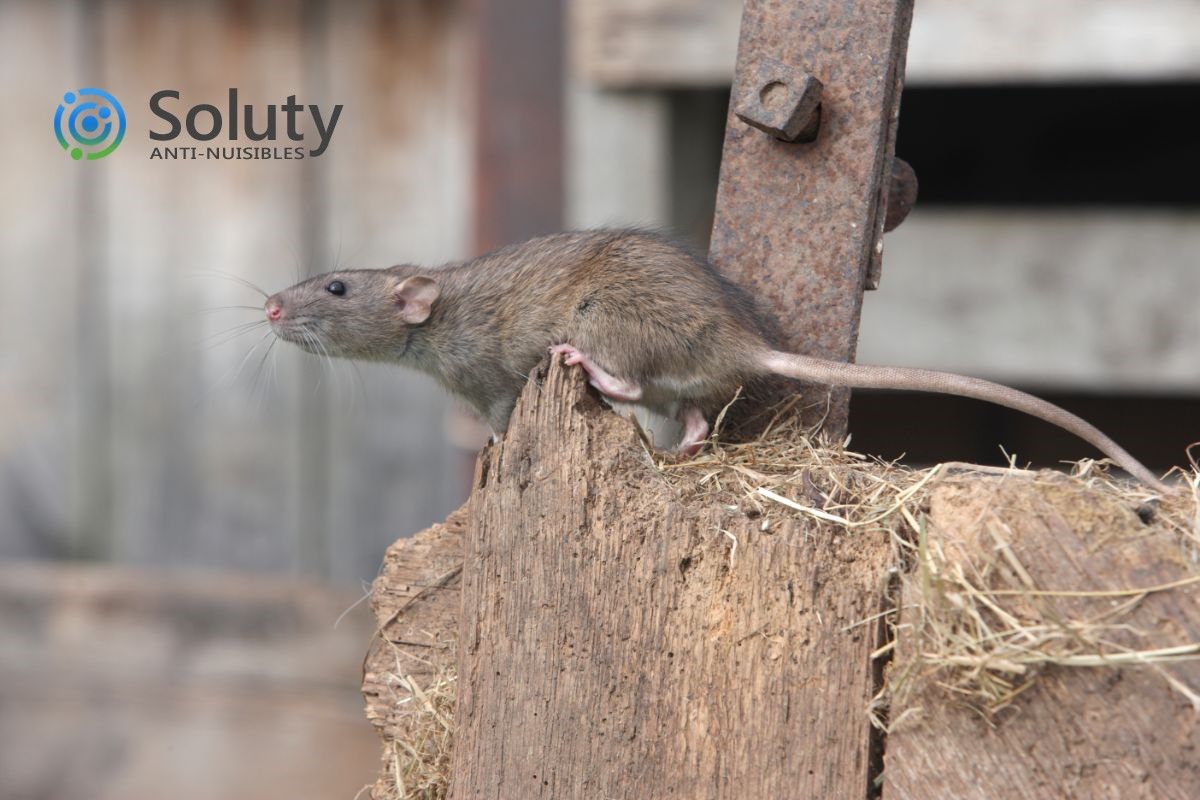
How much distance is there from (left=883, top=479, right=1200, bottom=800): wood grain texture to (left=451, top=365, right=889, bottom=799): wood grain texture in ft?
0.37

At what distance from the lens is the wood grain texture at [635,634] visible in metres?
2.09

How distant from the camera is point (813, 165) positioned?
2.57 metres

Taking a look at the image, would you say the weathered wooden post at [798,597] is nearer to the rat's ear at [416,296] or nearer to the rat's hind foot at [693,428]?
the rat's hind foot at [693,428]

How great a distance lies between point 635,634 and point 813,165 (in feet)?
3.10

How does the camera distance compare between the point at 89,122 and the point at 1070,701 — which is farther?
the point at 89,122

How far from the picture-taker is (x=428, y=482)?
549 centimetres

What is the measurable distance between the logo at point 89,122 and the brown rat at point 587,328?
2.21m

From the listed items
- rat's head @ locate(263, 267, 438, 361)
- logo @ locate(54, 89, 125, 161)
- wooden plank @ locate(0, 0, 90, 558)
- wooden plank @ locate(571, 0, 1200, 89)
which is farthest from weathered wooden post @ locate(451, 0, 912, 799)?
wooden plank @ locate(0, 0, 90, 558)

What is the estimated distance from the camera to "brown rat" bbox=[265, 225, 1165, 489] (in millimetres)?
2531

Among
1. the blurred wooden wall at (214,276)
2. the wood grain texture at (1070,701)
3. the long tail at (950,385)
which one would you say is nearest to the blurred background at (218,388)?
the blurred wooden wall at (214,276)

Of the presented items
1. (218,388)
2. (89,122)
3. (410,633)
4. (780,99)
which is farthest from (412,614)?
(89,122)

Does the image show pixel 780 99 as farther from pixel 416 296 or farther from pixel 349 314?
pixel 349 314

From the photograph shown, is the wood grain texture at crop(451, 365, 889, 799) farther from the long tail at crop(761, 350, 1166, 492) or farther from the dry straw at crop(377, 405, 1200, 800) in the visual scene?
the long tail at crop(761, 350, 1166, 492)

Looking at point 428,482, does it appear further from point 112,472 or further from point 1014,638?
point 1014,638
